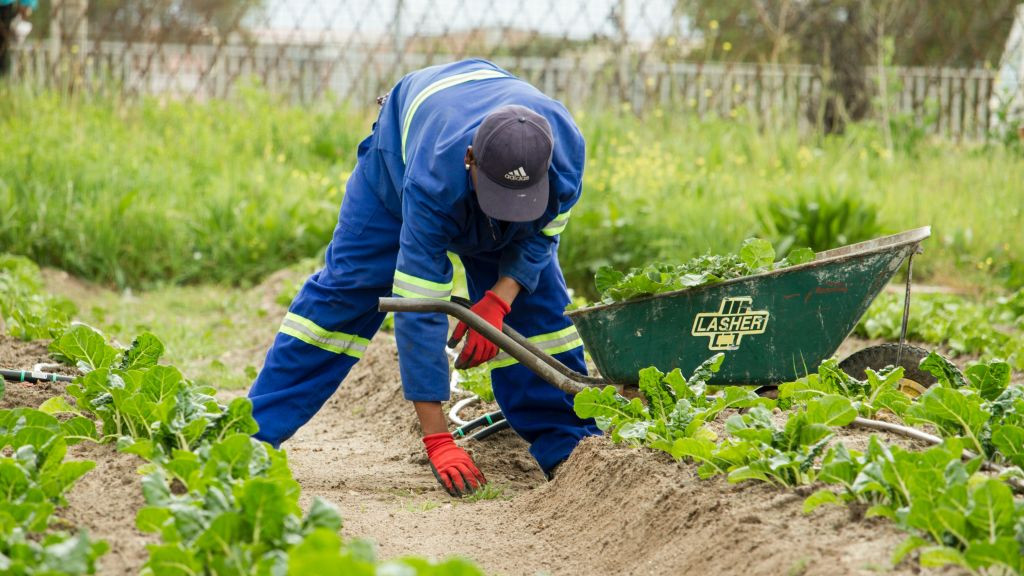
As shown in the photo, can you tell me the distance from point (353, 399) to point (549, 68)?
5.98m

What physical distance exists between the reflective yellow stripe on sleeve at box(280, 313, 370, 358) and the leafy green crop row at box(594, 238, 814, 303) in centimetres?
96

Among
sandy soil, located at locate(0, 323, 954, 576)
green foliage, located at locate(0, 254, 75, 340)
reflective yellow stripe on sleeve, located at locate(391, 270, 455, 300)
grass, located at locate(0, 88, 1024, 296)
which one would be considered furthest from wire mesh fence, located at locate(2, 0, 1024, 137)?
reflective yellow stripe on sleeve, located at locate(391, 270, 455, 300)

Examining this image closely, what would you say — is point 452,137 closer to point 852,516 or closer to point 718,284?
point 718,284

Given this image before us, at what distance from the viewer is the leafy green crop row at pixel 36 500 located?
2.03m

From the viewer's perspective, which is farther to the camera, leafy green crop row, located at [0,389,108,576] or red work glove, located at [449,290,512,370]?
red work glove, located at [449,290,512,370]

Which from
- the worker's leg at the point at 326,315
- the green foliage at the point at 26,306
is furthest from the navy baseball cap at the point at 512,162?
the green foliage at the point at 26,306

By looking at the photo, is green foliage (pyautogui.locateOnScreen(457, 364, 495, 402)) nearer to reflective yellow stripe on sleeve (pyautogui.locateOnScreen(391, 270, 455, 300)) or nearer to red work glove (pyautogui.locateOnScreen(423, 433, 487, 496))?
red work glove (pyautogui.locateOnScreen(423, 433, 487, 496))

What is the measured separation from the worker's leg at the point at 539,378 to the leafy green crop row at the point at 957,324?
205 cm

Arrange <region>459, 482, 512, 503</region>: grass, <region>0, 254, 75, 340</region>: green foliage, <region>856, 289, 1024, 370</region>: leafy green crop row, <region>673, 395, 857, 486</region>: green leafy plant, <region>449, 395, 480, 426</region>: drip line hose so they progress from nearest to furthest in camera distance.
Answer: <region>673, 395, 857, 486</region>: green leafy plant < <region>459, 482, 512, 503</region>: grass < <region>449, 395, 480, 426</region>: drip line hose < <region>0, 254, 75, 340</region>: green foliage < <region>856, 289, 1024, 370</region>: leafy green crop row

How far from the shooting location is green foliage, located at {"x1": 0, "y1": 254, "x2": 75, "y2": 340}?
4.73 meters

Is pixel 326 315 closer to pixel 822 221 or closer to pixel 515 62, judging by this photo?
pixel 822 221

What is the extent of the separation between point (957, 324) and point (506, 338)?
3173 mm

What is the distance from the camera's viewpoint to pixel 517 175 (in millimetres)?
3178

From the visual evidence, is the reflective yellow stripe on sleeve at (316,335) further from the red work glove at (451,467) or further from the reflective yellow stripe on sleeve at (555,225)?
the reflective yellow stripe on sleeve at (555,225)
